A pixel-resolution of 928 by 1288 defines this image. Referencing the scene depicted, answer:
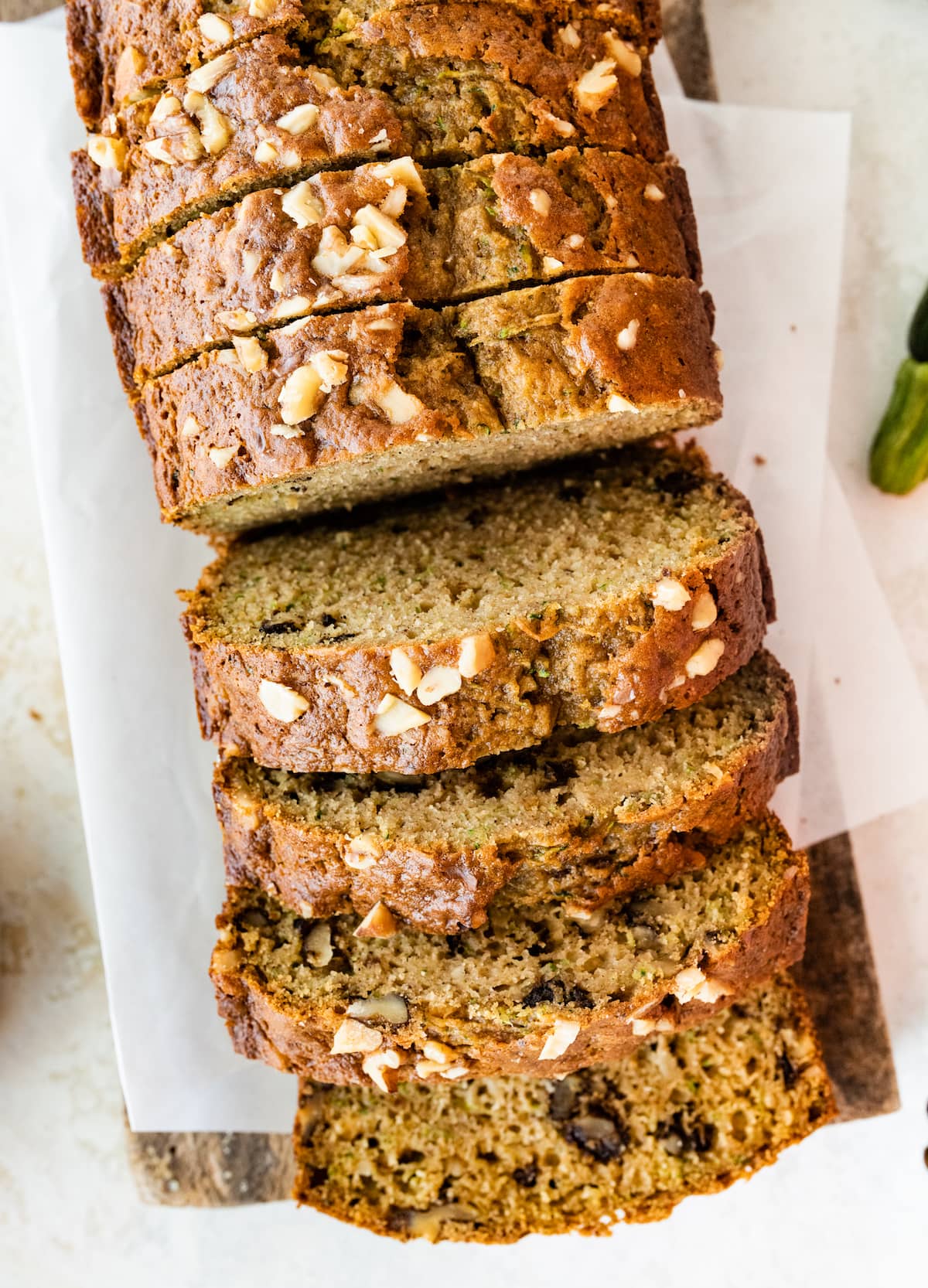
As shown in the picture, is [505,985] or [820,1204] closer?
[505,985]

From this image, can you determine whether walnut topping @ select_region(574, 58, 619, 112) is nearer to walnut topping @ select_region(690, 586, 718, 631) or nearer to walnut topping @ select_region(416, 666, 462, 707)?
walnut topping @ select_region(690, 586, 718, 631)

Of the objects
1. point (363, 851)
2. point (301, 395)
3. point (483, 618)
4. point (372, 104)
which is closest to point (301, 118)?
point (372, 104)

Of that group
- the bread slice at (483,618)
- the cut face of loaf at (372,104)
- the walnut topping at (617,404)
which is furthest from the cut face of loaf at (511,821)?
the cut face of loaf at (372,104)

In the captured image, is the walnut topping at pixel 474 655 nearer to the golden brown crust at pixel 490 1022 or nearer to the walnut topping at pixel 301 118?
the golden brown crust at pixel 490 1022

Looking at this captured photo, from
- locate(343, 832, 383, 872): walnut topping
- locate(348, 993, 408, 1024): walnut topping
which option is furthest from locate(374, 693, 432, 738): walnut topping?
locate(348, 993, 408, 1024): walnut topping

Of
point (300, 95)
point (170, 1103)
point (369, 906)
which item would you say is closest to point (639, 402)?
point (300, 95)

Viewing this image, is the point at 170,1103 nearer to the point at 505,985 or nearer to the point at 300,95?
the point at 505,985
